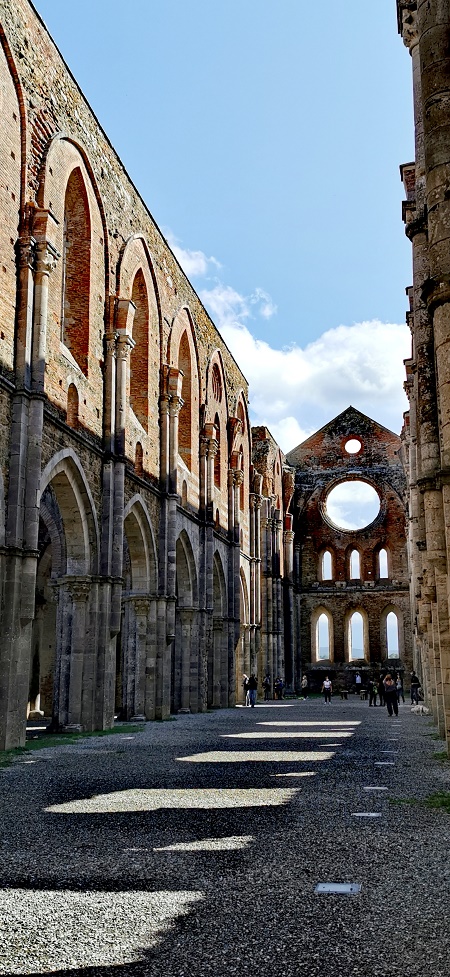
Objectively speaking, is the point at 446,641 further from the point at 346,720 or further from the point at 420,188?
the point at 346,720

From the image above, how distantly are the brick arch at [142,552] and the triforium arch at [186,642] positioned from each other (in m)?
3.58

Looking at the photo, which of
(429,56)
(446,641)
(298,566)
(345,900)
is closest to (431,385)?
(446,641)

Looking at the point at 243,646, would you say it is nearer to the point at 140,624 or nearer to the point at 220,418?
the point at 220,418

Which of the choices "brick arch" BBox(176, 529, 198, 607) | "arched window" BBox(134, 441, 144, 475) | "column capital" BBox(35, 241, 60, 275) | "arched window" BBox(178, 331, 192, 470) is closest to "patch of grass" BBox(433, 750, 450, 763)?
"column capital" BBox(35, 241, 60, 275)

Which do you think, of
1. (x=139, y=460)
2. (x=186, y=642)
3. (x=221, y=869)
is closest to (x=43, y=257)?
(x=139, y=460)

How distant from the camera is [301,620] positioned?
4753cm

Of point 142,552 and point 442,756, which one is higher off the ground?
point 142,552

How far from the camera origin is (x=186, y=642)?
25.6 m

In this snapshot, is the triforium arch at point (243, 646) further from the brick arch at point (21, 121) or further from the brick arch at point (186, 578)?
the brick arch at point (21, 121)

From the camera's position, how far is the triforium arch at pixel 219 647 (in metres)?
29.7

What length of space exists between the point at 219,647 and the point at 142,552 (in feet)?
32.1

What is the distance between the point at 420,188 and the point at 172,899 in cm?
1383

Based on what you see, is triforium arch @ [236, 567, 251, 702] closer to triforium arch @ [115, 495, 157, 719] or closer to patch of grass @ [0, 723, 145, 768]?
triforium arch @ [115, 495, 157, 719]

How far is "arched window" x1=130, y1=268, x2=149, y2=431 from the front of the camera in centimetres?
2212
